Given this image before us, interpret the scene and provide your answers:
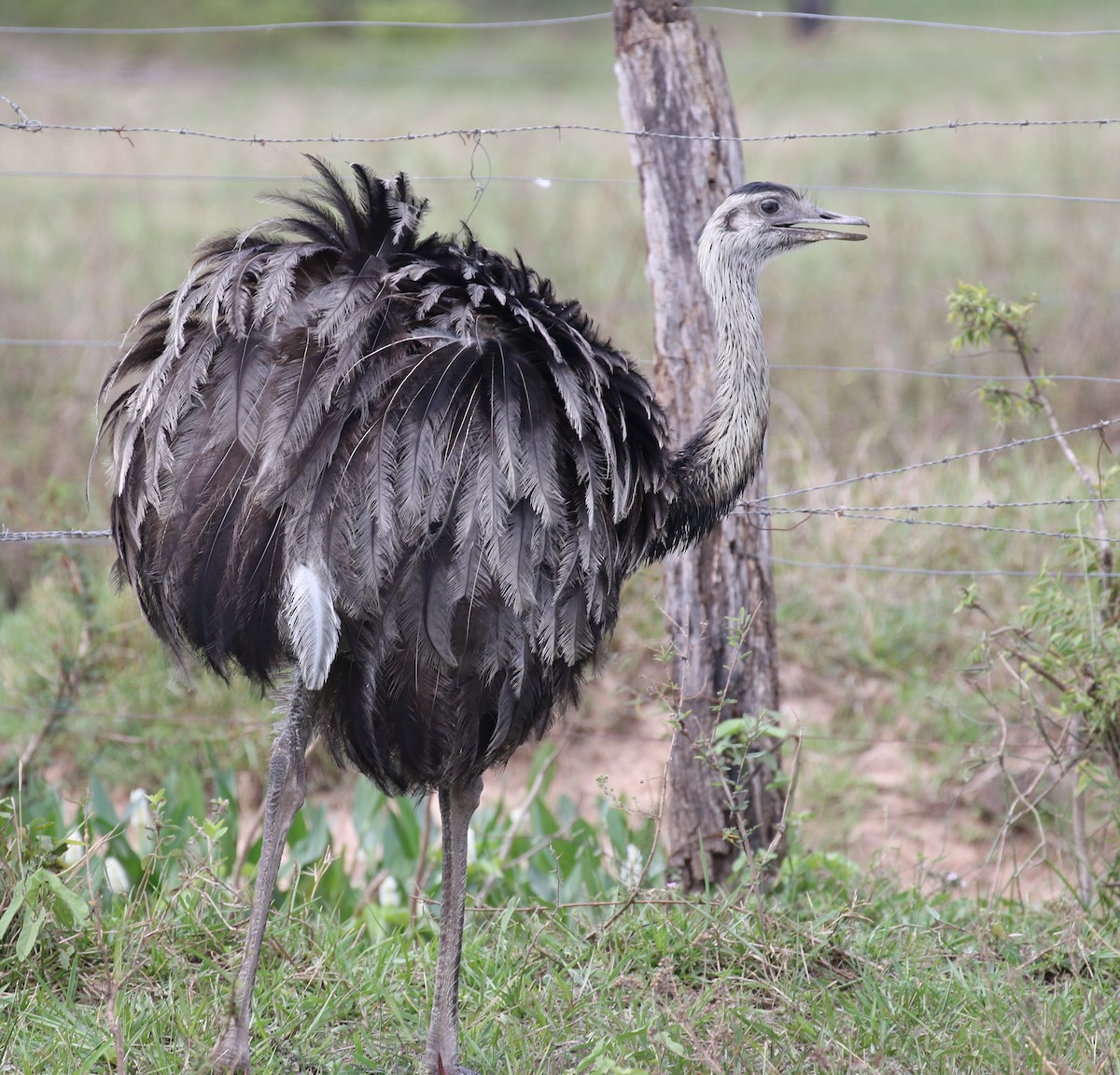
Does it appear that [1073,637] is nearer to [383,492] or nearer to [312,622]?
[383,492]

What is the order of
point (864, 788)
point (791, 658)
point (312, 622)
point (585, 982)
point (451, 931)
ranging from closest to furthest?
point (312, 622) → point (451, 931) → point (585, 982) → point (864, 788) → point (791, 658)

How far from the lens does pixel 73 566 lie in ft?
17.1

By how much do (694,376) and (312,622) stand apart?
1.82 meters

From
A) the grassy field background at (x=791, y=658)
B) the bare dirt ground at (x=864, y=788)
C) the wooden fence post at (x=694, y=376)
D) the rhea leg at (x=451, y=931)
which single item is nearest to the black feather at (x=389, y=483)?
the rhea leg at (x=451, y=931)

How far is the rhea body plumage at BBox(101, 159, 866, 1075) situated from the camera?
9.66 feet

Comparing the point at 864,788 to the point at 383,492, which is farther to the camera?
the point at 864,788

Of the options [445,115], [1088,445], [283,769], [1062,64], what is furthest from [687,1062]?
[1062,64]

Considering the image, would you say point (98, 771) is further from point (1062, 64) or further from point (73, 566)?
point (1062, 64)

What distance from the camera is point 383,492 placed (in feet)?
9.59

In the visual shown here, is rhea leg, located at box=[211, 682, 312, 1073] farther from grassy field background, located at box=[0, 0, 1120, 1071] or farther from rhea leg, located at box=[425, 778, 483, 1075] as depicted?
rhea leg, located at box=[425, 778, 483, 1075]

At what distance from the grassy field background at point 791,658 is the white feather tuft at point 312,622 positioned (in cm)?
95

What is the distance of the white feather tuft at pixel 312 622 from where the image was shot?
112 inches

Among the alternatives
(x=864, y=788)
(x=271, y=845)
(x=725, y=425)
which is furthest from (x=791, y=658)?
(x=271, y=845)

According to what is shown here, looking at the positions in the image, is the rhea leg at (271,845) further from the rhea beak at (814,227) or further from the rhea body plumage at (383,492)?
the rhea beak at (814,227)
